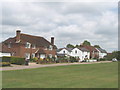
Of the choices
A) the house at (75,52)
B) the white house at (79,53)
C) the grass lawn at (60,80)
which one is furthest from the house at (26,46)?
the grass lawn at (60,80)

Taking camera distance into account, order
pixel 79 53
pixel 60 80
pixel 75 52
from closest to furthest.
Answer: pixel 60 80
pixel 79 53
pixel 75 52

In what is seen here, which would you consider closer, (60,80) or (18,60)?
(60,80)

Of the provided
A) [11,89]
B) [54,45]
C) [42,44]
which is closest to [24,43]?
[42,44]

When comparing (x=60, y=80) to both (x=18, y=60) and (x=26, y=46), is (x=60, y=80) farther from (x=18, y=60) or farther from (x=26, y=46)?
(x=26, y=46)

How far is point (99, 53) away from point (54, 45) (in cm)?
4658

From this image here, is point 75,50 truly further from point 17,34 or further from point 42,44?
point 17,34

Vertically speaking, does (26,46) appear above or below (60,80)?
above

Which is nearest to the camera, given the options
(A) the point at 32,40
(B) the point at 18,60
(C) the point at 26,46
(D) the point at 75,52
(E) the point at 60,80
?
(E) the point at 60,80

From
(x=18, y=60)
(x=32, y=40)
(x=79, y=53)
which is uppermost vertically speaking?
(x=32, y=40)

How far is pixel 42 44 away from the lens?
65.9 m

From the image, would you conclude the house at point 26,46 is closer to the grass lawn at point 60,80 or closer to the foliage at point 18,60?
the foliage at point 18,60

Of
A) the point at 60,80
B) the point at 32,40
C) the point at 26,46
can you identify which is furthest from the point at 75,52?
the point at 60,80

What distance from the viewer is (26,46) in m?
59.3

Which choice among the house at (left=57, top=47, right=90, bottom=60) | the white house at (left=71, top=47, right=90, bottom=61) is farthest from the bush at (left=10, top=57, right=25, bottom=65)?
the white house at (left=71, top=47, right=90, bottom=61)
